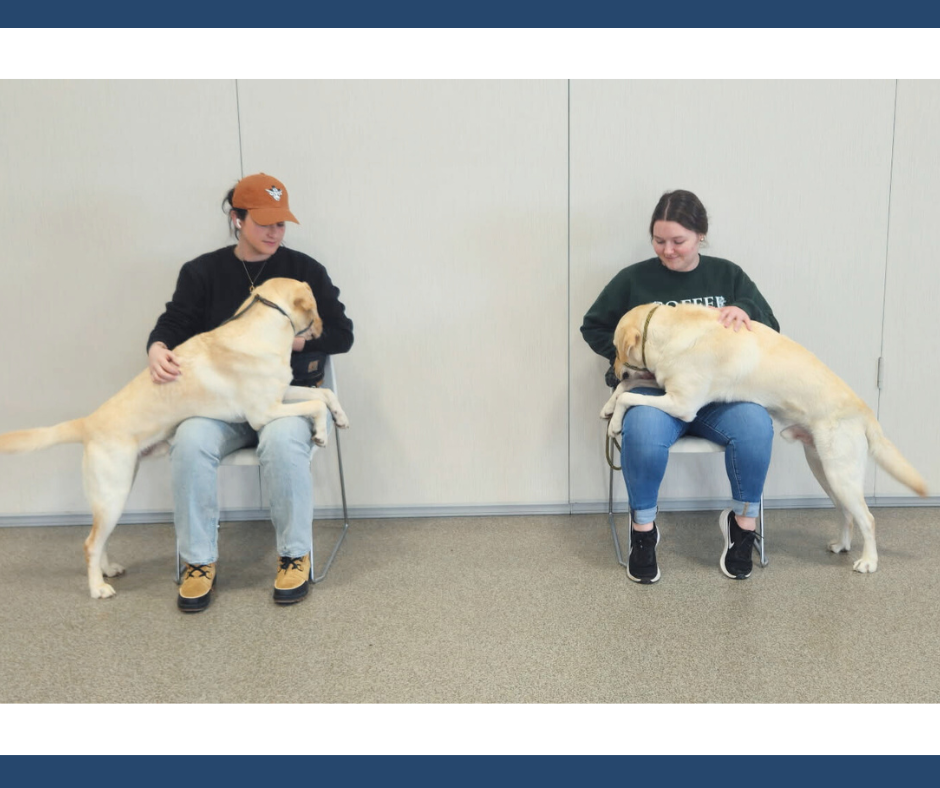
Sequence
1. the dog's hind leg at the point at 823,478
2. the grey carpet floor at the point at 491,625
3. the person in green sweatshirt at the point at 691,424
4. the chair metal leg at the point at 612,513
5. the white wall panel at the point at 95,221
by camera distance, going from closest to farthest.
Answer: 1. the grey carpet floor at the point at 491,625
2. the person in green sweatshirt at the point at 691,424
3. the dog's hind leg at the point at 823,478
4. the chair metal leg at the point at 612,513
5. the white wall panel at the point at 95,221

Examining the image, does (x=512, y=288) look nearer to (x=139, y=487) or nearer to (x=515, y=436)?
(x=515, y=436)

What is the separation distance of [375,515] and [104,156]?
6.35 feet

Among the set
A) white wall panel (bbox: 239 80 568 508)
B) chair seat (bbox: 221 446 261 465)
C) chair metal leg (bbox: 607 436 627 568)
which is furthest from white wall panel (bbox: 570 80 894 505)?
chair seat (bbox: 221 446 261 465)

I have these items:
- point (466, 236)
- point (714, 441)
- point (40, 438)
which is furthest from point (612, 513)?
point (40, 438)

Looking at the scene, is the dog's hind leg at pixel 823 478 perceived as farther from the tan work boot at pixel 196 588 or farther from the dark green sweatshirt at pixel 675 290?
the tan work boot at pixel 196 588

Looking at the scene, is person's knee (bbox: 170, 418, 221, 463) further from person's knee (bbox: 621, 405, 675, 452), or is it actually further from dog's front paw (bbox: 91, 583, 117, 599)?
person's knee (bbox: 621, 405, 675, 452)

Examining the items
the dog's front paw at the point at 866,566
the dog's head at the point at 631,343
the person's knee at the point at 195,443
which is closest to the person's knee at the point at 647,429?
the dog's head at the point at 631,343

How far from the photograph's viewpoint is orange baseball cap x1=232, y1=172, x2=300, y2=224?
293 centimetres

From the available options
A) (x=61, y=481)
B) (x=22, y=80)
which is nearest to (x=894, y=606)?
(x=61, y=481)

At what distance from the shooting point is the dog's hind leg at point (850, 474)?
2.86 m

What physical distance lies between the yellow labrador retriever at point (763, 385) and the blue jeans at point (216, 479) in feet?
3.82

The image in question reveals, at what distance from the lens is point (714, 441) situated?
A: 9.61 feet

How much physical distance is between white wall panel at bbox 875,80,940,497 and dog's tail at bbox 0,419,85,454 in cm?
331

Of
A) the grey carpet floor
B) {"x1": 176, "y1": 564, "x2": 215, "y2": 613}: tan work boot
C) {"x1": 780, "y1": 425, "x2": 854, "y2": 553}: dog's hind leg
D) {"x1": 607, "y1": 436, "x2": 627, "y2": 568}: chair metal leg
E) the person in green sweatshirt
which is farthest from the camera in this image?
{"x1": 607, "y1": 436, "x2": 627, "y2": 568}: chair metal leg
